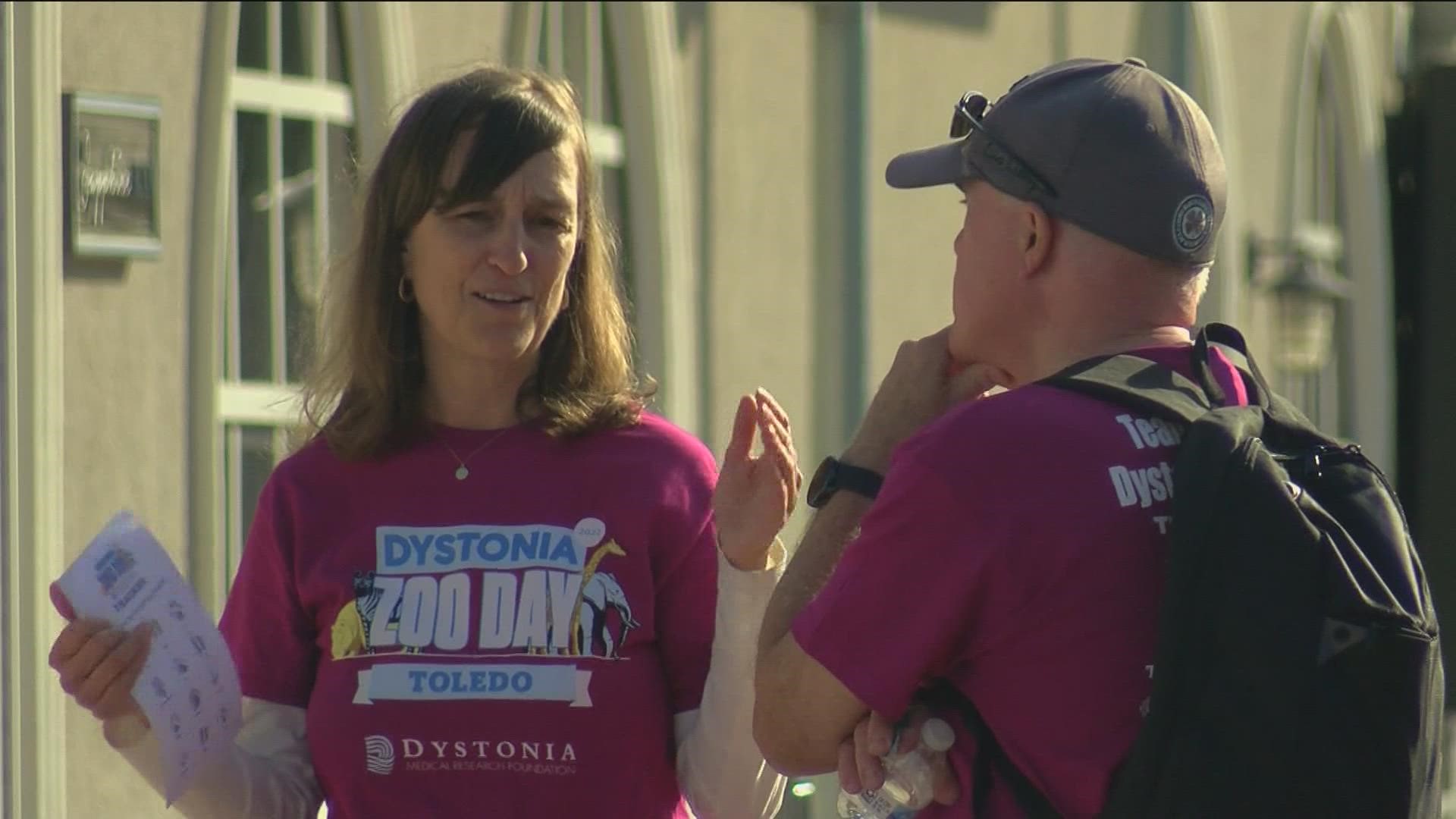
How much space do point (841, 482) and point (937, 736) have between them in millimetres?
321

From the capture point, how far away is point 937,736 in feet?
7.27

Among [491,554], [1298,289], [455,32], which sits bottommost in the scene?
[491,554]

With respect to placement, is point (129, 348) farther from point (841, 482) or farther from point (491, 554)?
point (841, 482)

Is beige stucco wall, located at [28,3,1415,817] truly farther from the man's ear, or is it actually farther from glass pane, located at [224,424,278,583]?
the man's ear

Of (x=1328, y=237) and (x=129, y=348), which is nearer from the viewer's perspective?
(x=129, y=348)

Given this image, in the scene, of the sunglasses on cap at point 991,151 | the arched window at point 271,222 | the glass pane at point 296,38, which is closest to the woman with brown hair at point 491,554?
the sunglasses on cap at point 991,151

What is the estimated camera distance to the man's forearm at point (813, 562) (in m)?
2.32

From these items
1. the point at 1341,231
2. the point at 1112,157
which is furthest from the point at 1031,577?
the point at 1341,231

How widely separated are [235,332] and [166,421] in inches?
14.8

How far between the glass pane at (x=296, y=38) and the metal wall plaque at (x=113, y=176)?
0.60m

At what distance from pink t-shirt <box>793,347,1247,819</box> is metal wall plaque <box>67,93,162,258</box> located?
12.1 ft

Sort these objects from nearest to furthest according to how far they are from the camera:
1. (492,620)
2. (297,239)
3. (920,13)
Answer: (492,620)
(297,239)
(920,13)

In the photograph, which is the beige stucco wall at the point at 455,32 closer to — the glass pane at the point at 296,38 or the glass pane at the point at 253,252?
the glass pane at the point at 296,38

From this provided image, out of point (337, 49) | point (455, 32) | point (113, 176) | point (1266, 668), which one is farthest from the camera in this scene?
point (455, 32)
